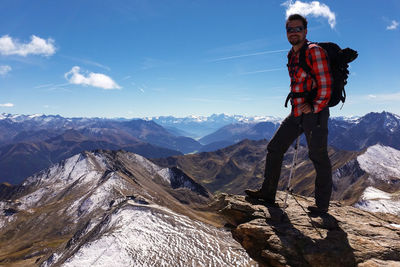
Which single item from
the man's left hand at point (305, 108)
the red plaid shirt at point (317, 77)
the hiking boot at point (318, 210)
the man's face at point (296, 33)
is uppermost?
the man's face at point (296, 33)

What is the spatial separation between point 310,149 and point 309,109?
1.54 metres

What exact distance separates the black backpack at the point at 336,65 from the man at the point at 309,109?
4.4 inches

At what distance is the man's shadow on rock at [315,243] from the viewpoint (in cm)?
851

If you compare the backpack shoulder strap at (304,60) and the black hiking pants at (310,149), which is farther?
the black hiking pants at (310,149)

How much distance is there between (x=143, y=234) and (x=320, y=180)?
22.0 metres

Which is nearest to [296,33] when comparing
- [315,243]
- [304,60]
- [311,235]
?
[304,60]

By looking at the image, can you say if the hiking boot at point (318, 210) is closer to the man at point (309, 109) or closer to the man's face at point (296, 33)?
the man at point (309, 109)

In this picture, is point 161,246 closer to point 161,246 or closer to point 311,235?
point 161,246

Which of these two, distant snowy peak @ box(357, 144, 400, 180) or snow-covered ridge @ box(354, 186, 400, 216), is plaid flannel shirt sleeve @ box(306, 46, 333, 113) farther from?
distant snowy peak @ box(357, 144, 400, 180)

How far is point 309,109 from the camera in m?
9.23

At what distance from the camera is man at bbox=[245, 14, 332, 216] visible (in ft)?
28.2

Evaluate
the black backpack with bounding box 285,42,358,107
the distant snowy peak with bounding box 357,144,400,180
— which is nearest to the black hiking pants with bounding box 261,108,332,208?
the black backpack with bounding box 285,42,358,107

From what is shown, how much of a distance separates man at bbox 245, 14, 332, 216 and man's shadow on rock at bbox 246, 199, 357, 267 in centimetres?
107

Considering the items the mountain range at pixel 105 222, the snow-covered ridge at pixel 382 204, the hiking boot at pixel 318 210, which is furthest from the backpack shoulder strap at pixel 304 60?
the snow-covered ridge at pixel 382 204
